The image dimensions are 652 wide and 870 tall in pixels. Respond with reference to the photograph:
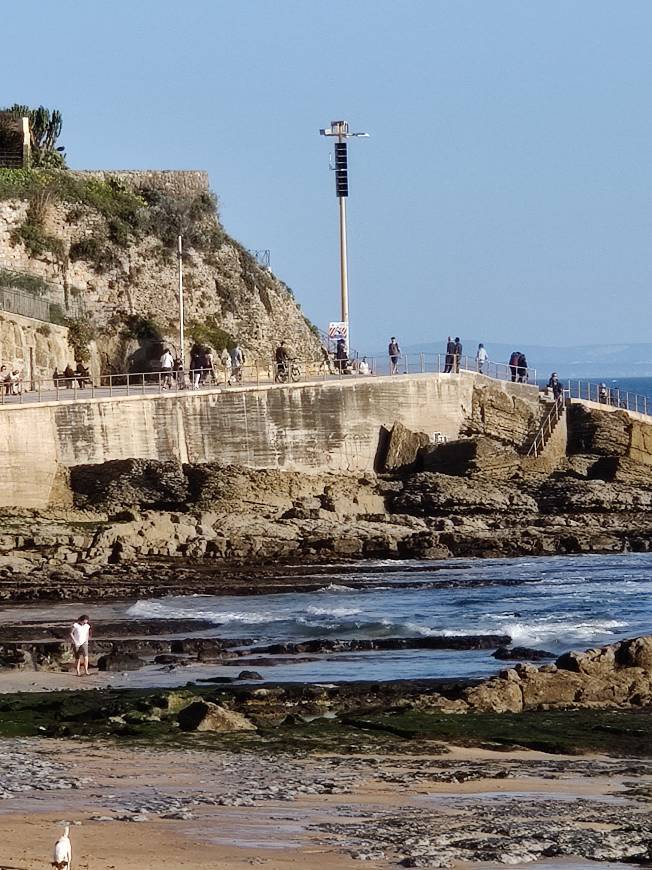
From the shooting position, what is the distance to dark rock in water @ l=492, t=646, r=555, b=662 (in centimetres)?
2175

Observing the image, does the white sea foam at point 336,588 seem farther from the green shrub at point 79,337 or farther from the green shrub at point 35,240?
the green shrub at point 35,240

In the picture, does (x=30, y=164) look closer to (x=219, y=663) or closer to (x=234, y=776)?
(x=219, y=663)

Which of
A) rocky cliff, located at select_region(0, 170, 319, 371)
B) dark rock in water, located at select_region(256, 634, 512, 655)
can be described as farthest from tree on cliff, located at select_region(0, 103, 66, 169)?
dark rock in water, located at select_region(256, 634, 512, 655)

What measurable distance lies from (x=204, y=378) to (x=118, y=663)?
22.1 meters

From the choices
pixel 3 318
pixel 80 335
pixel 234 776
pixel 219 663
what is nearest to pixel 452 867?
pixel 234 776

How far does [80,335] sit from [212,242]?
733cm

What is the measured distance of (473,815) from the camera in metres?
12.5

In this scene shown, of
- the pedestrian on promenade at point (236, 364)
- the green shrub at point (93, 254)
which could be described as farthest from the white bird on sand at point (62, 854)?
the green shrub at point (93, 254)

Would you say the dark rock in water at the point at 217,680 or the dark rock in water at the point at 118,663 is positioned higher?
the dark rock in water at the point at 118,663

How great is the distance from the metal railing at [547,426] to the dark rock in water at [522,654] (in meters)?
21.6

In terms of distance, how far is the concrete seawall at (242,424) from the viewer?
119ft

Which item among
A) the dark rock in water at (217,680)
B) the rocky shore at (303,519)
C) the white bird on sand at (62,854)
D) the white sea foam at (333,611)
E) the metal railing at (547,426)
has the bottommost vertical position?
the dark rock in water at (217,680)

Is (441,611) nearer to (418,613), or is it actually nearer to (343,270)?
(418,613)

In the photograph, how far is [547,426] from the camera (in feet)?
147
